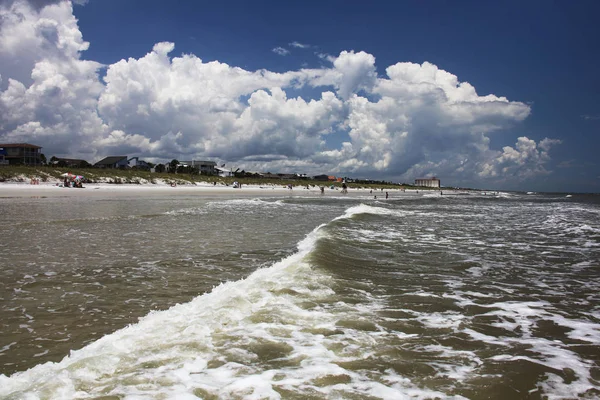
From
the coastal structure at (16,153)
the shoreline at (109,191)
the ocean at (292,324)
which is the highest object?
the coastal structure at (16,153)

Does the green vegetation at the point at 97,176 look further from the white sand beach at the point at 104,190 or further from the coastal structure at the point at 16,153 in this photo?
the coastal structure at the point at 16,153

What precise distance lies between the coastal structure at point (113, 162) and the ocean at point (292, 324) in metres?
113

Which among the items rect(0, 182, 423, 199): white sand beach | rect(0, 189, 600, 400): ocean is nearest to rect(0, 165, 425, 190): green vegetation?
rect(0, 182, 423, 199): white sand beach

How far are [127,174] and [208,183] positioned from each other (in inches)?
836

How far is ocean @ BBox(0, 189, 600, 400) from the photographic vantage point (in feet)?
11.9

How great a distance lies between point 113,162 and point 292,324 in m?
122

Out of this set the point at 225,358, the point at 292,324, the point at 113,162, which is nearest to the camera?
the point at 225,358

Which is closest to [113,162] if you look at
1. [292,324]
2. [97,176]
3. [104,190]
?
[97,176]

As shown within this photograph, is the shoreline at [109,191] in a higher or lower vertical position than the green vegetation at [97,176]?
lower

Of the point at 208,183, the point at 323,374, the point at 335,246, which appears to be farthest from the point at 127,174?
the point at 323,374

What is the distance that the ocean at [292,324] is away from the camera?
3.62 metres

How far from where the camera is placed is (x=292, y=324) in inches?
208

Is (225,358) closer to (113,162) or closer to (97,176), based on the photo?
(97,176)

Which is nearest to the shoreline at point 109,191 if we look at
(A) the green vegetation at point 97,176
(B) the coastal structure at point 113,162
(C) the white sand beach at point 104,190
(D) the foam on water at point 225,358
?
(C) the white sand beach at point 104,190
